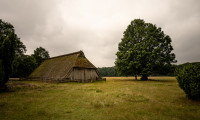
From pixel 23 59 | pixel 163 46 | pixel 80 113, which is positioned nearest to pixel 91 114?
pixel 80 113

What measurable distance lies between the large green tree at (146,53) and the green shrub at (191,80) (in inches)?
631

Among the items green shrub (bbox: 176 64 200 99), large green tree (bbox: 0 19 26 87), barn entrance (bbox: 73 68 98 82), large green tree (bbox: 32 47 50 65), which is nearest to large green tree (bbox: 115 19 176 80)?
barn entrance (bbox: 73 68 98 82)

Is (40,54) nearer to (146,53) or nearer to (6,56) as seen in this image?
(6,56)

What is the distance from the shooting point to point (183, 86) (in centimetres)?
777

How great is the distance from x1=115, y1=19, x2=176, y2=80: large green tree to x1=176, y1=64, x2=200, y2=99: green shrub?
16.0 meters

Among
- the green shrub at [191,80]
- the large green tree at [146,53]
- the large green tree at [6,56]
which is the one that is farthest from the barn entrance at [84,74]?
the green shrub at [191,80]

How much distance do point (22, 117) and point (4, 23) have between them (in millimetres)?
30896

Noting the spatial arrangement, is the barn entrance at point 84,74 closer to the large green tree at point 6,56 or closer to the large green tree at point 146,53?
the large green tree at point 146,53

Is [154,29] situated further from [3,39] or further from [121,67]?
[3,39]

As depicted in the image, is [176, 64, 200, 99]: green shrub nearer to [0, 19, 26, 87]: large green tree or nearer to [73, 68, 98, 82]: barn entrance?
[0, 19, 26, 87]: large green tree

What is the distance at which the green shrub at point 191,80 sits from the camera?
6.98m

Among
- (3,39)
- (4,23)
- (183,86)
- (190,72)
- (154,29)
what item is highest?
(4,23)

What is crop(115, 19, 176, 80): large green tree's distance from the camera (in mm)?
24084

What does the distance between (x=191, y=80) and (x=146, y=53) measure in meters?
17.3
